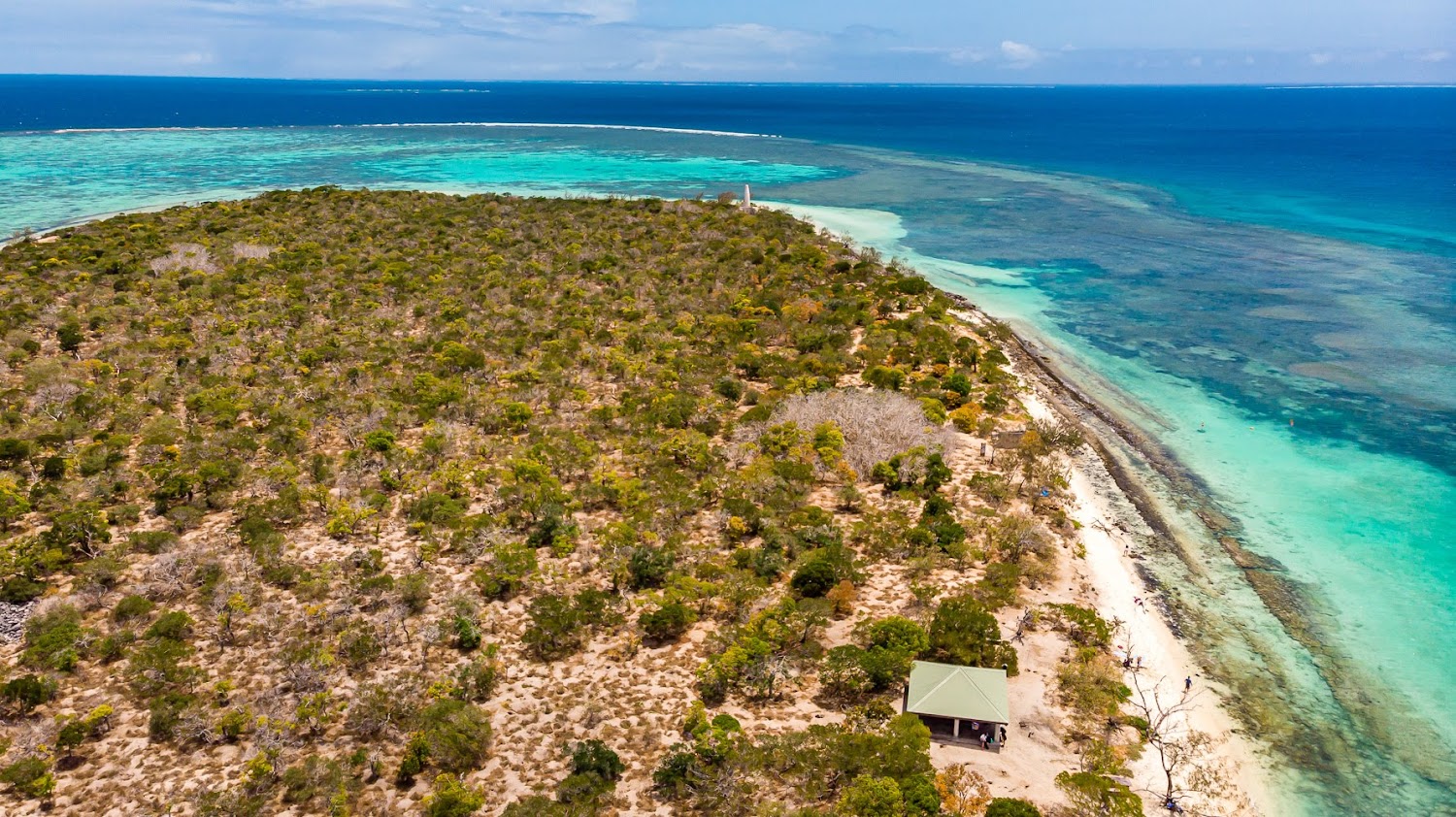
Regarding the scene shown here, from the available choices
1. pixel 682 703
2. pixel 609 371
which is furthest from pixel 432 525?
pixel 609 371

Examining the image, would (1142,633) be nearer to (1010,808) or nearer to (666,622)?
(1010,808)

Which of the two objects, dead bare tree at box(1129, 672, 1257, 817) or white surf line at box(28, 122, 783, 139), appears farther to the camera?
white surf line at box(28, 122, 783, 139)

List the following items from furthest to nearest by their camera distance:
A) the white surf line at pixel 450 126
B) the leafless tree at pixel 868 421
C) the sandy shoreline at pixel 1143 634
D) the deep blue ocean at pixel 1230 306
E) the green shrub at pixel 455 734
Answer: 1. the white surf line at pixel 450 126
2. the leafless tree at pixel 868 421
3. the deep blue ocean at pixel 1230 306
4. the sandy shoreline at pixel 1143 634
5. the green shrub at pixel 455 734

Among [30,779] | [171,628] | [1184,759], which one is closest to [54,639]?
[171,628]

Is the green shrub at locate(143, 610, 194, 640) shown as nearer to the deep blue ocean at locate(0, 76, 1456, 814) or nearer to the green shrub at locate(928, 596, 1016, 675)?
the green shrub at locate(928, 596, 1016, 675)

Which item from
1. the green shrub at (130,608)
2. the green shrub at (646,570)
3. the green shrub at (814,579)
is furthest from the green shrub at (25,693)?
the green shrub at (814,579)

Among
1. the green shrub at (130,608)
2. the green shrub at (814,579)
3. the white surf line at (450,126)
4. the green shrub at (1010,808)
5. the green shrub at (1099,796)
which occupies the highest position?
the white surf line at (450,126)

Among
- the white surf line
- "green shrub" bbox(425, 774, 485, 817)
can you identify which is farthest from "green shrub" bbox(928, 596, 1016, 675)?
the white surf line

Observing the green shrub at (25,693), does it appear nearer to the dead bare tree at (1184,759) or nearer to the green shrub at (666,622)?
the green shrub at (666,622)
